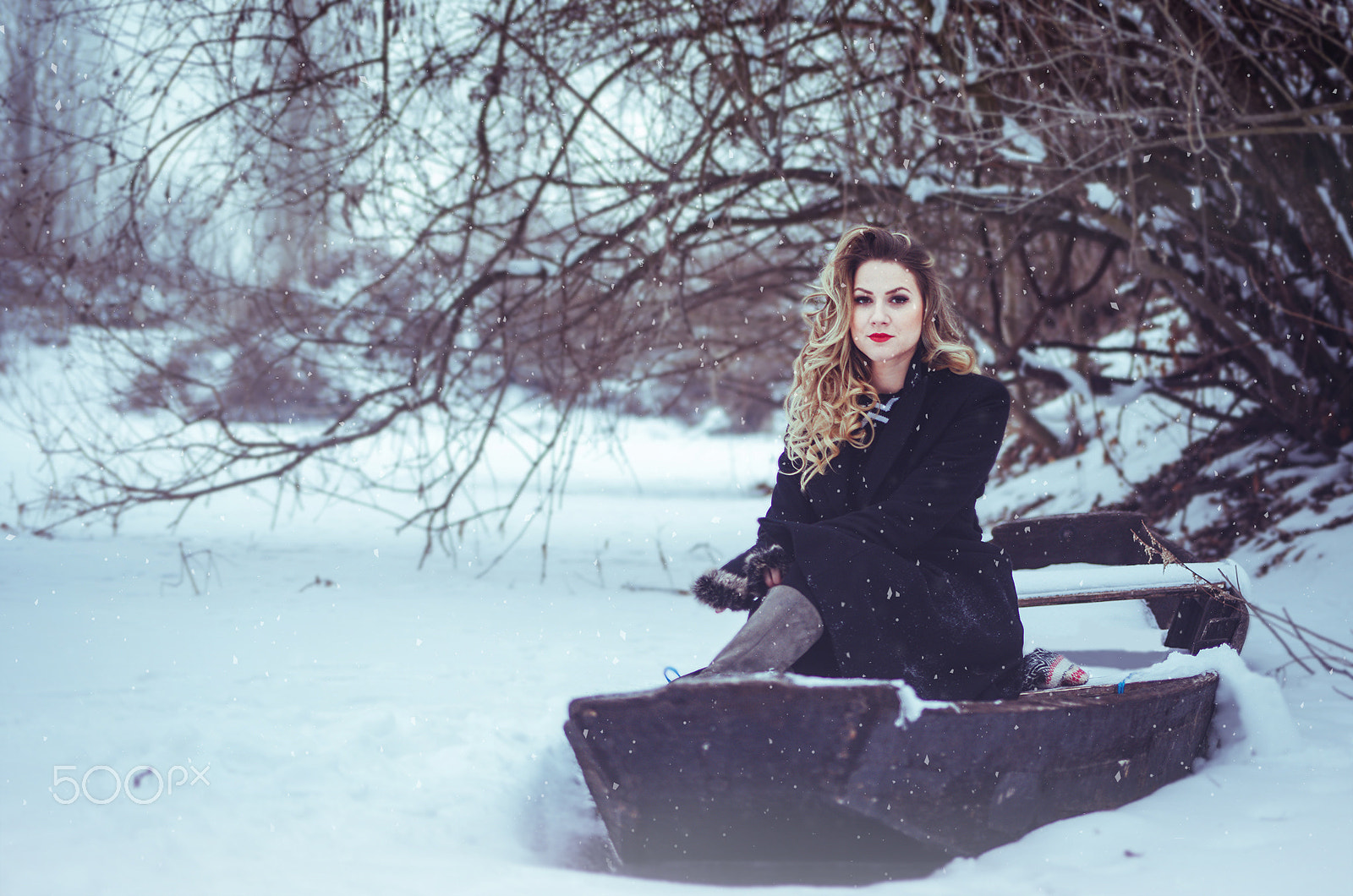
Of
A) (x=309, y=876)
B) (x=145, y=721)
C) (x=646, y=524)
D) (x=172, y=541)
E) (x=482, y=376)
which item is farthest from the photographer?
(x=646, y=524)

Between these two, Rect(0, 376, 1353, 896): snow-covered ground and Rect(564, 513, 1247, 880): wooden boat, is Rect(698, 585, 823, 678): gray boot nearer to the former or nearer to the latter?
Rect(564, 513, 1247, 880): wooden boat

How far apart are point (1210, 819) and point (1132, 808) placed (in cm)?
16

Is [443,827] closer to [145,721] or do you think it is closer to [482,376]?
[145,721]

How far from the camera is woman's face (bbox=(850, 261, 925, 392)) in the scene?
2.59m

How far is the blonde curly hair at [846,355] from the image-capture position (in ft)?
8.57

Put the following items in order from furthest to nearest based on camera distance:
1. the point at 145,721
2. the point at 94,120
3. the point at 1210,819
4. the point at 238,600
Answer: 1. the point at 238,600
2. the point at 94,120
3. the point at 145,721
4. the point at 1210,819

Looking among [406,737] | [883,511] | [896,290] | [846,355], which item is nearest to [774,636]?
[883,511]

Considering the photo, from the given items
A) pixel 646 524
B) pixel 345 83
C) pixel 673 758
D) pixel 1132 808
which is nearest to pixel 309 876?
pixel 673 758

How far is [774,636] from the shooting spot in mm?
2324

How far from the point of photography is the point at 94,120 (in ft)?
15.1

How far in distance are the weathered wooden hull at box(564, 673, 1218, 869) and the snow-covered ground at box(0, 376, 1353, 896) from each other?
106 mm

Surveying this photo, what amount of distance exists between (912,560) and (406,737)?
5.14 feet

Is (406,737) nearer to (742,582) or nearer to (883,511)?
(742,582)

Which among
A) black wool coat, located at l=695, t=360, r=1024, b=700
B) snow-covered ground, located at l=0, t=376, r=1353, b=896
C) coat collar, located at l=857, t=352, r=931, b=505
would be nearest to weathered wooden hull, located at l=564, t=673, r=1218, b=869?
snow-covered ground, located at l=0, t=376, r=1353, b=896
